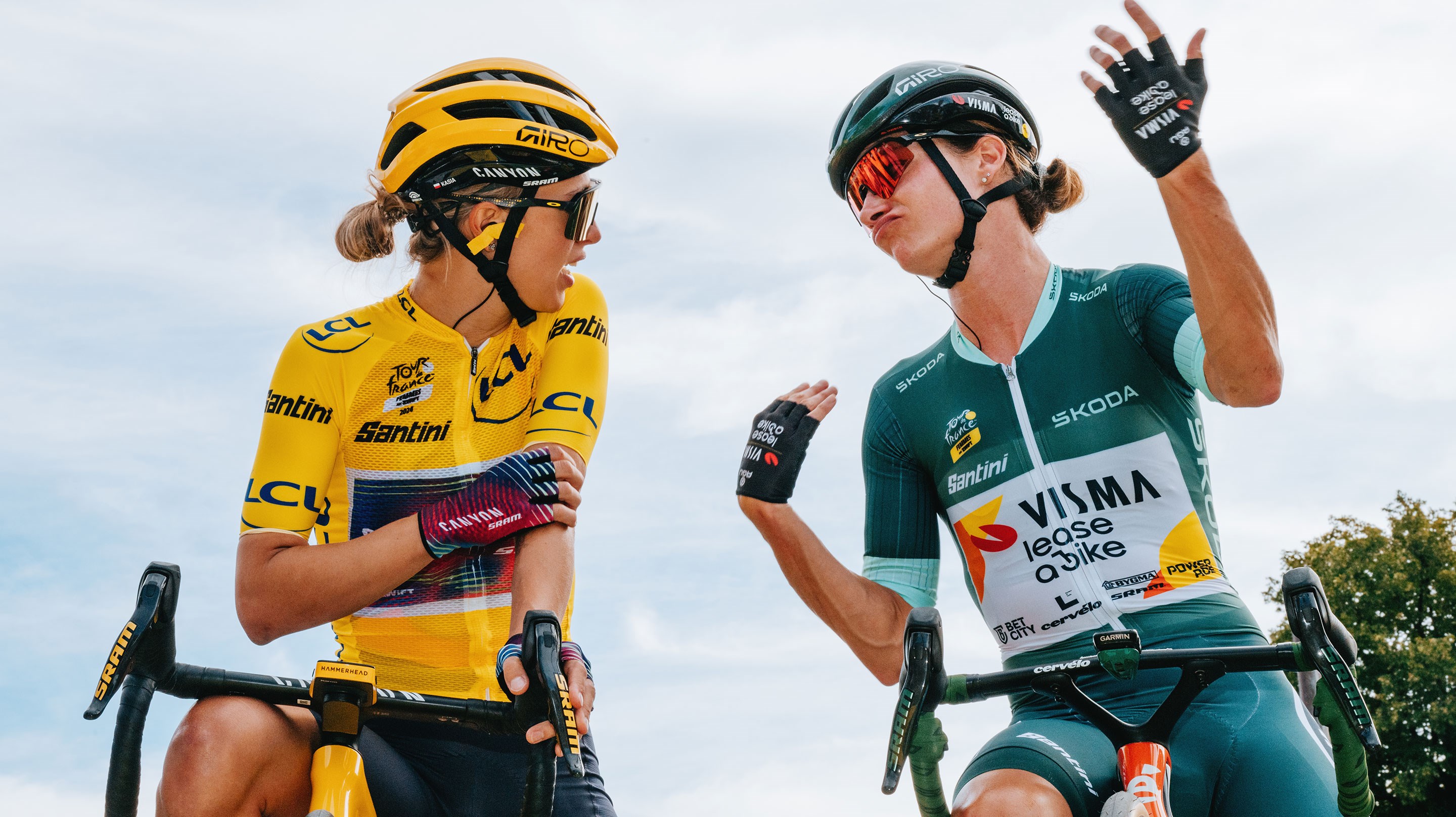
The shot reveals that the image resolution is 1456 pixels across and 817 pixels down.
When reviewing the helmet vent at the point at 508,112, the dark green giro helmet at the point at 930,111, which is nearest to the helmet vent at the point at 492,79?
the helmet vent at the point at 508,112

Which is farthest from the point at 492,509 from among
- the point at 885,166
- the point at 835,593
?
the point at 885,166

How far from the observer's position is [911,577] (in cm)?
535

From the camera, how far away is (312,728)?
3.89 metres

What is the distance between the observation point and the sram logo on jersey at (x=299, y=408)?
4867mm

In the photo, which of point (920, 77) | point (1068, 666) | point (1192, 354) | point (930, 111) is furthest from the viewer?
point (920, 77)

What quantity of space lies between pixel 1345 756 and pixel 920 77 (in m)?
3.42

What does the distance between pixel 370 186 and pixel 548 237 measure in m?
1.01

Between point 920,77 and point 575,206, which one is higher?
point 920,77

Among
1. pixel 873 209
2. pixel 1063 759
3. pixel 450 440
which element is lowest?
pixel 1063 759

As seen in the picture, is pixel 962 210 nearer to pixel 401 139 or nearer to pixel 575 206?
pixel 575 206

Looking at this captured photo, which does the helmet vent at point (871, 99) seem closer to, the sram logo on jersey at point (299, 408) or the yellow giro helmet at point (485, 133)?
the yellow giro helmet at point (485, 133)

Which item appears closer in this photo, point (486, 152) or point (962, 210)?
point (486, 152)

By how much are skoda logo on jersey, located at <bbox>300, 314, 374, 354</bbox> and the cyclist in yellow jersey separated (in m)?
0.01

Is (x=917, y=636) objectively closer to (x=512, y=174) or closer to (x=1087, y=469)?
(x=1087, y=469)
